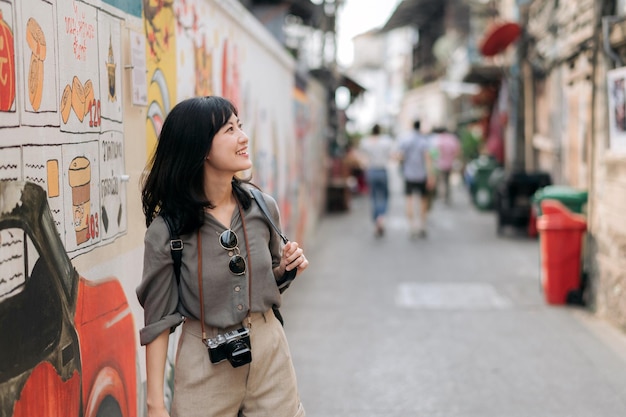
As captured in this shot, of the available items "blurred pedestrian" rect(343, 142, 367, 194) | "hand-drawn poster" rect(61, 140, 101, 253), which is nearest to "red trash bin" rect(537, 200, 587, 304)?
"hand-drawn poster" rect(61, 140, 101, 253)

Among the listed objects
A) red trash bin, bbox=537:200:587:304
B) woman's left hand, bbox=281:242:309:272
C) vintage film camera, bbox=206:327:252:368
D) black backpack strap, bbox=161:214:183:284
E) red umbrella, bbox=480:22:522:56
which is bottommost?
red trash bin, bbox=537:200:587:304

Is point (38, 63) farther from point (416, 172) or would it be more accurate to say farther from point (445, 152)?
point (445, 152)

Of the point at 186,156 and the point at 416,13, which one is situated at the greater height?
the point at 416,13

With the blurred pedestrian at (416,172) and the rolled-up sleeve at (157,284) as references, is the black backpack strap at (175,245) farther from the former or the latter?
the blurred pedestrian at (416,172)

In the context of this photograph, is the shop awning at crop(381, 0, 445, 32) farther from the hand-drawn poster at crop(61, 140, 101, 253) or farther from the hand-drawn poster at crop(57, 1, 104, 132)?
the hand-drawn poster at crop(61, 140, 101, 253)

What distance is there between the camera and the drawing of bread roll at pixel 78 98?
3.27 metres

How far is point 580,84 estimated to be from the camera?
40.1ft

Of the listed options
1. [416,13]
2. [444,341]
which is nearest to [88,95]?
[444,341]

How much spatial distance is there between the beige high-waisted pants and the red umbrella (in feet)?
46.3

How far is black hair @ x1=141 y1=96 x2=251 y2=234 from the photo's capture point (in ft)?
9.52

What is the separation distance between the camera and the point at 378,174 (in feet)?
48.7

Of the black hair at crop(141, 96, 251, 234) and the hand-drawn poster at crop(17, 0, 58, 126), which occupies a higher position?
the hand-drawn poster at crop(17, 0, 58, 126)

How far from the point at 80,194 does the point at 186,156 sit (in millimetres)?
619

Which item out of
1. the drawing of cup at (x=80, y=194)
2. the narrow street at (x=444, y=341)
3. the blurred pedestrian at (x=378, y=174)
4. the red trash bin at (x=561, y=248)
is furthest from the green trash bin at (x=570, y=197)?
the drawing of cup at (x=80, y=194)
